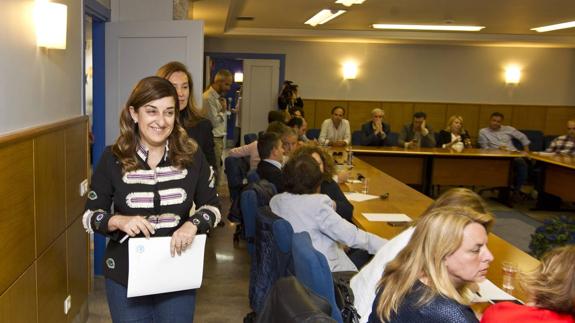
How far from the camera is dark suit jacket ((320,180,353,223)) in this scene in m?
3.90

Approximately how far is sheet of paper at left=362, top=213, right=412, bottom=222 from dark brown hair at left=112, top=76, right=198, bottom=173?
1950 millimetres

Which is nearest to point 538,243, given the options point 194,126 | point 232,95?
point 194,126

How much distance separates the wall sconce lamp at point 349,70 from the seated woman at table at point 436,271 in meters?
10.6

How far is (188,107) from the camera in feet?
10.1

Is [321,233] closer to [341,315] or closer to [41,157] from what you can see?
[341,315]

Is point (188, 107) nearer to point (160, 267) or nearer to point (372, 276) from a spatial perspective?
point (160, 267)

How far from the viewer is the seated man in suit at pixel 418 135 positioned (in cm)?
905

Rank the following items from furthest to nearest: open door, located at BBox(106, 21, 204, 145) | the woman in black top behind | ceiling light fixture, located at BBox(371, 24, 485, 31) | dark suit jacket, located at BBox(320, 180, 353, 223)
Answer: ceiling light fixture, located at BBox(371, 24, 485, 31) → open door, located at BBox(106, 21, 204, 145) → dark suit jacket, located at BBox(320, 180, 353, 223) → the woman in black top behind

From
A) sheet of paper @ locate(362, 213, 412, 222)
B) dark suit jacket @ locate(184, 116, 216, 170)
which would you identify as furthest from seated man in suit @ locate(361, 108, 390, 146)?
dark suit jacket @ locate(184, 116, 216, 170)

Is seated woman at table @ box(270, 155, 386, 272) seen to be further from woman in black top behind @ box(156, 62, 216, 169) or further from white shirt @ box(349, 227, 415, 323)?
white shirt @ box(349, 227, 415, 323)

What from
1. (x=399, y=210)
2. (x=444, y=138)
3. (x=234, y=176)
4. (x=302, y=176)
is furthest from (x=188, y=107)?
(x=444, y=138)

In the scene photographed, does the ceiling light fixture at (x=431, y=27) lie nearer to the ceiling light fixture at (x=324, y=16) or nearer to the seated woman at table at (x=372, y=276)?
the ceiling light fixture at (x=324, y=16)

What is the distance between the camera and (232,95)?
1633 cm

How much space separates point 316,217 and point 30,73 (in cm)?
163
